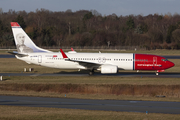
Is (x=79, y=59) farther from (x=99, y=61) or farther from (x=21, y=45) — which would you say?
(x=21, y=45)

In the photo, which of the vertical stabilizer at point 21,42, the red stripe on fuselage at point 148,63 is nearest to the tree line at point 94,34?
the red stripe on fuselage at point 148,63

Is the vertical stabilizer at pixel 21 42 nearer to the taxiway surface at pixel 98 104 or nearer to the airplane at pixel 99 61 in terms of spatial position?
the airplane at pixel 99 61

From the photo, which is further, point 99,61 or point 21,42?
point 21,42

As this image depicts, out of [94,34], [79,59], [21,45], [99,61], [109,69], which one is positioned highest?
[94,34]

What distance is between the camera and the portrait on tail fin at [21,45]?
3925 centimetres

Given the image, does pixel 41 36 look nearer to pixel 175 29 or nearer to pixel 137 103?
pixel 175 29

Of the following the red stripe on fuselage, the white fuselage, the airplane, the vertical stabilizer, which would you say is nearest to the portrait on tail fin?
the vertical stabilizer

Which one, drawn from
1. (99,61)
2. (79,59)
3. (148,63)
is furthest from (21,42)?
(148,63)

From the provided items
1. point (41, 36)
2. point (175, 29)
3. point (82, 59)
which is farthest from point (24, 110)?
point (175, 29)

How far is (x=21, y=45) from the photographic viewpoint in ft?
129

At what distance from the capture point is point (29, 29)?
132 meters

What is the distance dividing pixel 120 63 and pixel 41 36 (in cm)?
9327

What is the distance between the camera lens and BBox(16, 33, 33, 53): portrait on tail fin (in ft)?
129

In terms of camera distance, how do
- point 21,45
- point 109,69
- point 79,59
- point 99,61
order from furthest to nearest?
1. point 21,45
2. point 79,59
3. point 99,61
4. point 109,69
